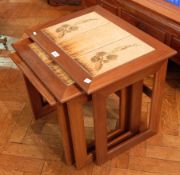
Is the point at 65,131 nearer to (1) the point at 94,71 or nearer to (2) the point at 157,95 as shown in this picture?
(1) the point at 94,71

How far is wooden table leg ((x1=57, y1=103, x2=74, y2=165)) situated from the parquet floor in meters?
0.06

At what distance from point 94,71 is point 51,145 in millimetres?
540

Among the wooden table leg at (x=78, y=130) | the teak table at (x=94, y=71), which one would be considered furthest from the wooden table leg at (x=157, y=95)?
the wooden table leg at (x=78, y=130)

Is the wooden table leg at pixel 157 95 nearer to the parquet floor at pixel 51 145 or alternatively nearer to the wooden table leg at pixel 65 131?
the parquet floor at pixel 51 145

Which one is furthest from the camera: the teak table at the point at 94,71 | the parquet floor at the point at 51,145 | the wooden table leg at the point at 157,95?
the parquet floor at the point at 51,145

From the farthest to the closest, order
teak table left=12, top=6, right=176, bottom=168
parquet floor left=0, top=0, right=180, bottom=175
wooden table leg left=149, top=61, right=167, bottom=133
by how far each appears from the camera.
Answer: parquet floor left=0, top=0, right=180, bottom=175 < wooden table leg left=149, top=61, right=167, bottom=133 < teak table left=12, top=6, right=176, bottom=168

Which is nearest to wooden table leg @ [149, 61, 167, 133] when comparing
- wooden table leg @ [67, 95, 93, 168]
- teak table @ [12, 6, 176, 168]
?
teak table @ [12, 6, 176, 168]

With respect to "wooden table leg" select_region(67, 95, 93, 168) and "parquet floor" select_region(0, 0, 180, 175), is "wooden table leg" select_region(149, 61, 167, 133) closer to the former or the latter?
"parquet floor" select_region(0, 0, 180, 175)

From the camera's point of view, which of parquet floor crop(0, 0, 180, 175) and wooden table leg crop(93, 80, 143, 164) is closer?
wooden table leg crop(93, 80, 143, 164)

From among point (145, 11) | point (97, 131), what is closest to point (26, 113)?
point (97, 131)

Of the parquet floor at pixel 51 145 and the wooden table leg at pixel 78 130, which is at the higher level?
the wooden table leg at pixel 78 130

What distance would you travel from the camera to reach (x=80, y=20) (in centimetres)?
133

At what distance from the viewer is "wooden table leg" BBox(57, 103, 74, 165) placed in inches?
44.1

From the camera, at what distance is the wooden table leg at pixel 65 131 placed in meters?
1.12
